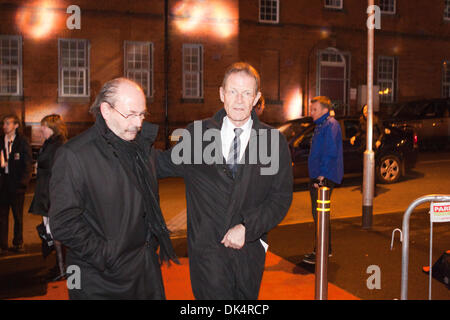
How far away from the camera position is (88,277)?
2.77 m

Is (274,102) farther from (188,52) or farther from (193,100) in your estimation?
(188,52)

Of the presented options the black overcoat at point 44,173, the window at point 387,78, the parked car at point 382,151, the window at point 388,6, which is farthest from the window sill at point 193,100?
the black overcoat at point 44,173

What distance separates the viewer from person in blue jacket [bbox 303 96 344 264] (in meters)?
6.57

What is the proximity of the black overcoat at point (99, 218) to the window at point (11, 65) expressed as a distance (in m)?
19.2

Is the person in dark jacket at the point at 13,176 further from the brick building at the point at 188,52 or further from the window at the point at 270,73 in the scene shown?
the window at the point at 270,73

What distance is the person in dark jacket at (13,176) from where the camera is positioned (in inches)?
291

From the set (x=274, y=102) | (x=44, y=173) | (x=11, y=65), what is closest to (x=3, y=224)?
(x=44, y=173)

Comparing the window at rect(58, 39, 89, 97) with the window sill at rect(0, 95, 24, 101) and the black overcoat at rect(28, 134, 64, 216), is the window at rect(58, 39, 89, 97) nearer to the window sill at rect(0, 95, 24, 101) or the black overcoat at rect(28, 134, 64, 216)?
the window sill at rect(0, 95, 24, 101)

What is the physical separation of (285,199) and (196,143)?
26.5 inches

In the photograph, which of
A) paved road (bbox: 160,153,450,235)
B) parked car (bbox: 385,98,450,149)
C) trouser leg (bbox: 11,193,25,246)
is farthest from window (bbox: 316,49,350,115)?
trouser leg (bbox: 11,193,25,246)

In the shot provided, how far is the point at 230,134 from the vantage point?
3402mm

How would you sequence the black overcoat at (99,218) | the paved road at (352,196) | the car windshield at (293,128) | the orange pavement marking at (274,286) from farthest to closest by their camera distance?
1. the car windshield at (293,128)
2. the paved road at (352,196)
3. the orange pavement marking at (274,286)
4. the black overcoat at (99,218)

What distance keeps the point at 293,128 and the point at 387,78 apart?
629 inches

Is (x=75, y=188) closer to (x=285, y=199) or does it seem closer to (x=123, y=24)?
(x=285, y=199)
